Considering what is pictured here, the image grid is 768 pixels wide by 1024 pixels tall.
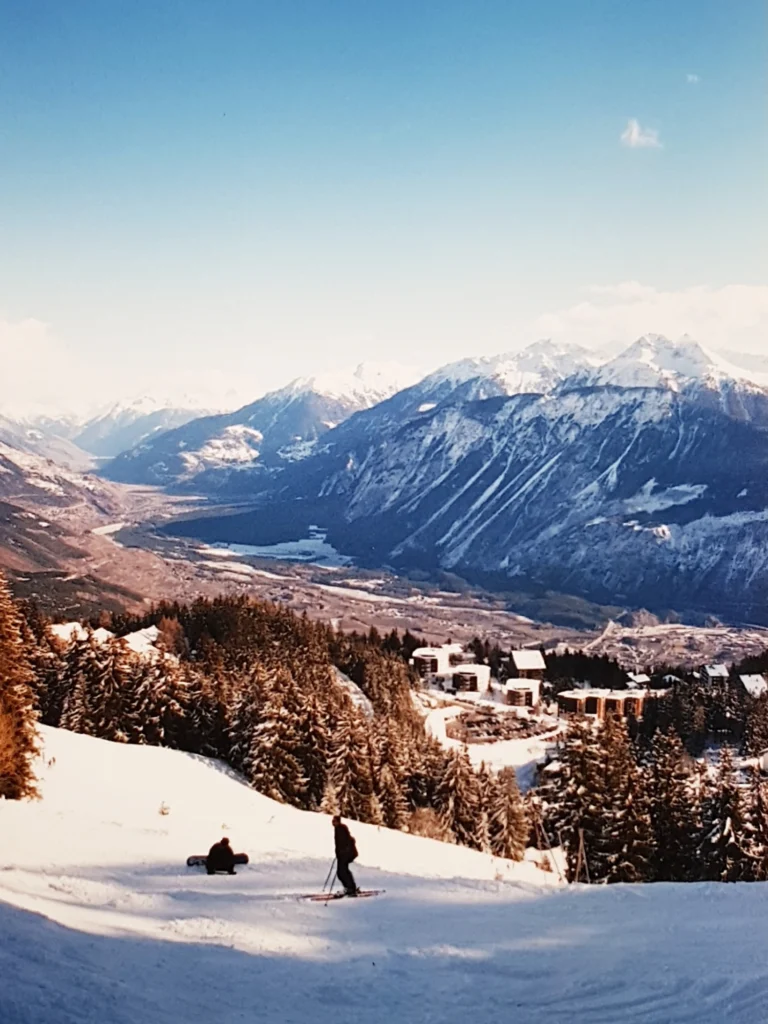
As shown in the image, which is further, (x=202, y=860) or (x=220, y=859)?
(x=202, y=860)

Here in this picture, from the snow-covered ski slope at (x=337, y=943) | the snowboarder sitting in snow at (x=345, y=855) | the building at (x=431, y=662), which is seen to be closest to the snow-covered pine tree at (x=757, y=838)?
the snow-covered ski slope at (x=337, y=943)

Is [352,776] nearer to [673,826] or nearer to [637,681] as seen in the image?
[673,826]

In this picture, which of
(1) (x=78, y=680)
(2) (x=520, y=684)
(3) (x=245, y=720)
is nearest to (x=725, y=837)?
(3) (x=245, y=720)

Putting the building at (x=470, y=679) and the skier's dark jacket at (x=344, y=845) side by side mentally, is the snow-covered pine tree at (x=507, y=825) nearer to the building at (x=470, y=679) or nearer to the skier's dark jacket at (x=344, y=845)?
the skier's dark jacket at (x=344, y=845)

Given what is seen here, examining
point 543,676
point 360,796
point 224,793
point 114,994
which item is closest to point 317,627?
point 543,676

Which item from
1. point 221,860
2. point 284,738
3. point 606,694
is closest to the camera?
point 221,860

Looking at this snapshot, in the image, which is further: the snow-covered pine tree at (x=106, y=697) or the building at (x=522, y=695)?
the building at (x=522, y=695)
